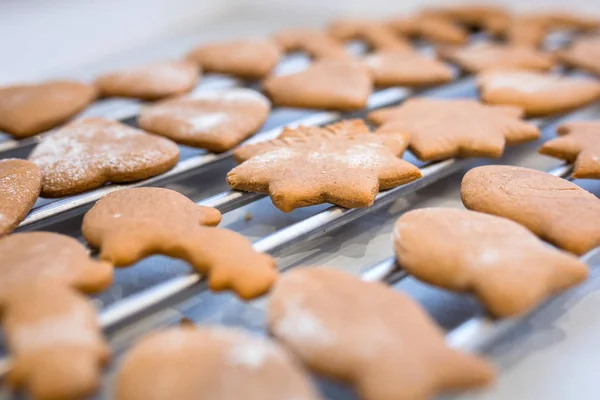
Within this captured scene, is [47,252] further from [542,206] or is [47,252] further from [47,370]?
[542,206]

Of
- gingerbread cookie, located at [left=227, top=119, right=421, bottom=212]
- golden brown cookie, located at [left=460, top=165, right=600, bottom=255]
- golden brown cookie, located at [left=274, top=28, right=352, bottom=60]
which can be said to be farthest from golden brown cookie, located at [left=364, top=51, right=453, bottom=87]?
golden brown cookie, located at [left=460, top=165, right=600, bottom=255]

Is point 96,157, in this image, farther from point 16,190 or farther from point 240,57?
point 240,57

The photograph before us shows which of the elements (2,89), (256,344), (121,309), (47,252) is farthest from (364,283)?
(2,89)

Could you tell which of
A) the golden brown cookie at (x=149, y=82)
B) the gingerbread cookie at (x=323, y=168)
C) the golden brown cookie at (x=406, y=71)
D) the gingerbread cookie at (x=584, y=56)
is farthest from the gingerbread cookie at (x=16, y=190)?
the gingerbread cookie at (x=584, y=56)

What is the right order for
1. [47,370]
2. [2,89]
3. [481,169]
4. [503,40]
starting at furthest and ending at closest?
[503,40], [2,89], [481,169], [47,370]

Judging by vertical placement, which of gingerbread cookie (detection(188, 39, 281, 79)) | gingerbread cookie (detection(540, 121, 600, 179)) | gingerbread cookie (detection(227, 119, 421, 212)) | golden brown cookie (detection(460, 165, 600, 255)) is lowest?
gingerbread cookie (detection(540, 121, 600, 179))

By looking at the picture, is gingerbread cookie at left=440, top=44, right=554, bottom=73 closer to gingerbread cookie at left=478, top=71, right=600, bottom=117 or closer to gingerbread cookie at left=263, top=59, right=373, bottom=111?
gingerbread cookie at left=478, top=71, right=600, bottom=117

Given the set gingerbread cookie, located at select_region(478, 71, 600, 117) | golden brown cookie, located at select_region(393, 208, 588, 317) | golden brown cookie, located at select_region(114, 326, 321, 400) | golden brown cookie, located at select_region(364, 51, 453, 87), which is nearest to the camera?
golden brown cookie, located at select_region(114, 326, 321, 400)
